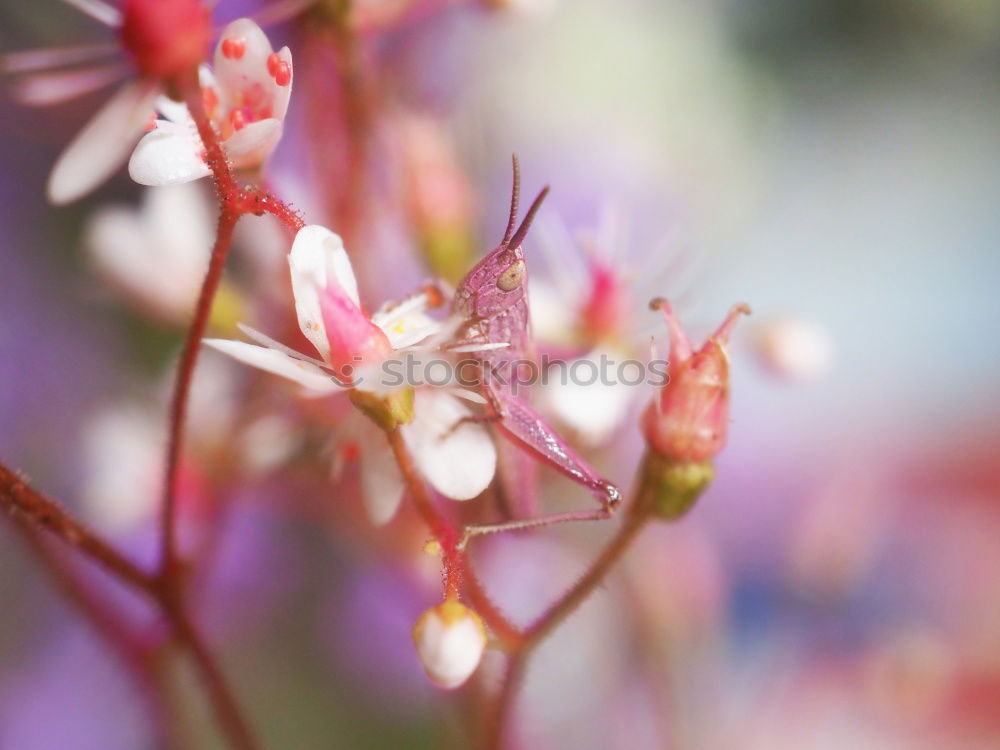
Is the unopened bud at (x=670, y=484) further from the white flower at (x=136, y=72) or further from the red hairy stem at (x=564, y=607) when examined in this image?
the white flower at (x=136, y=72)

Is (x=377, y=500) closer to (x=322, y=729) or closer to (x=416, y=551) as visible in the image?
(x=416, y=551)

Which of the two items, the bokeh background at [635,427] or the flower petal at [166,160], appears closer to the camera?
the flower petal at [166,160]

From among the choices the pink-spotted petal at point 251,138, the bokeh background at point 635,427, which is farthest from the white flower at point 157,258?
the pink-spotted petal at point 251,138

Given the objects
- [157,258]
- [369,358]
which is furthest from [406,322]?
[157,258]

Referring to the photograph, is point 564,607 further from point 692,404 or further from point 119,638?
point 119,638

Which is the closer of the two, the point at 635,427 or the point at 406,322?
the point at 406,322

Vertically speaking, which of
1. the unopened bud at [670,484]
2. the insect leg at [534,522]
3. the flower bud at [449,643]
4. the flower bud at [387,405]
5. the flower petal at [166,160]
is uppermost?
the flower petal at [166,160]

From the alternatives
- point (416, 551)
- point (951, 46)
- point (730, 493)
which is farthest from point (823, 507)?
point (951, 46)
